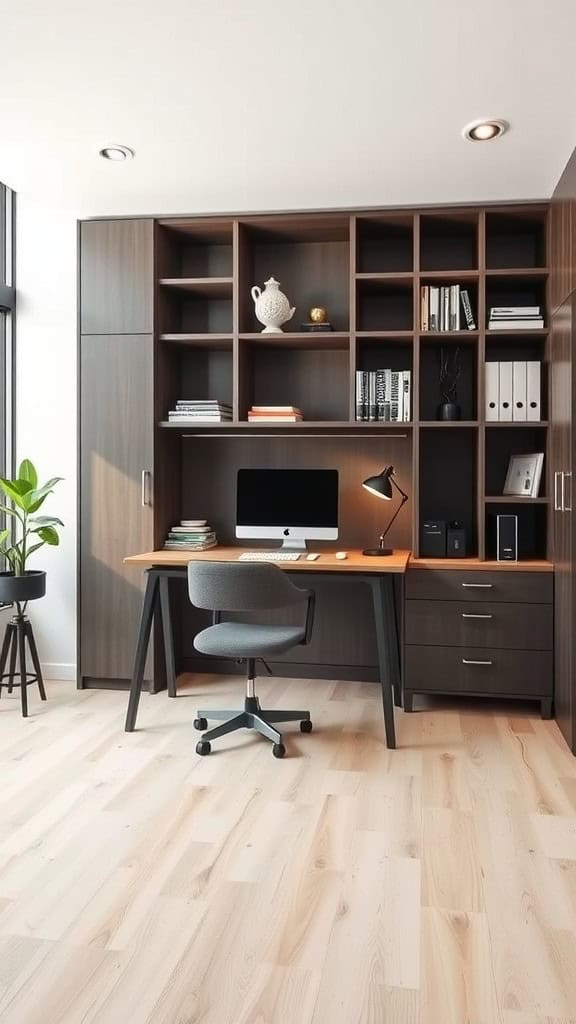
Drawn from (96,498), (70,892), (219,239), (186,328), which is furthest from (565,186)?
(70,892)

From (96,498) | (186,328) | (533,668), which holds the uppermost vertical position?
(186,328)

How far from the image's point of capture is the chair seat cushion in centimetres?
310

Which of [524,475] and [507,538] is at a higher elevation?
[524,475]

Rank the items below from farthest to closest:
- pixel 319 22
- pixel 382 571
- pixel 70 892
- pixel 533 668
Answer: pixel 533 668 < pixel 382 571 < pixel 319 22 < pixel 70 892

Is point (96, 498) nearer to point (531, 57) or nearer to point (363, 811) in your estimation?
point (363, 811)

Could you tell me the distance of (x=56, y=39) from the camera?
2.39m

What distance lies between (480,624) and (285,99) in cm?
232

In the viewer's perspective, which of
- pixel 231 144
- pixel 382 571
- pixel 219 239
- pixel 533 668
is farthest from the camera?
pixel 219 239

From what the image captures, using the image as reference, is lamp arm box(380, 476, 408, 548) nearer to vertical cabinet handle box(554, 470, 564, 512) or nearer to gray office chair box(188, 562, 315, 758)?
vertical cabinet handle box(554, 470, 564, 512)

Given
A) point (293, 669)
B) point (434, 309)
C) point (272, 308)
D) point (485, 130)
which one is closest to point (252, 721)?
point (293, 669)

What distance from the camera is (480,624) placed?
3.65 m

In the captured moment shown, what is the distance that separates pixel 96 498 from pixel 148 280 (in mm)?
1121

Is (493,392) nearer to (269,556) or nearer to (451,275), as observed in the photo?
(451,275)

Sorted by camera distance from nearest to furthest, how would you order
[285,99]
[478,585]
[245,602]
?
[285,99] → [245,602] → [478,585]
